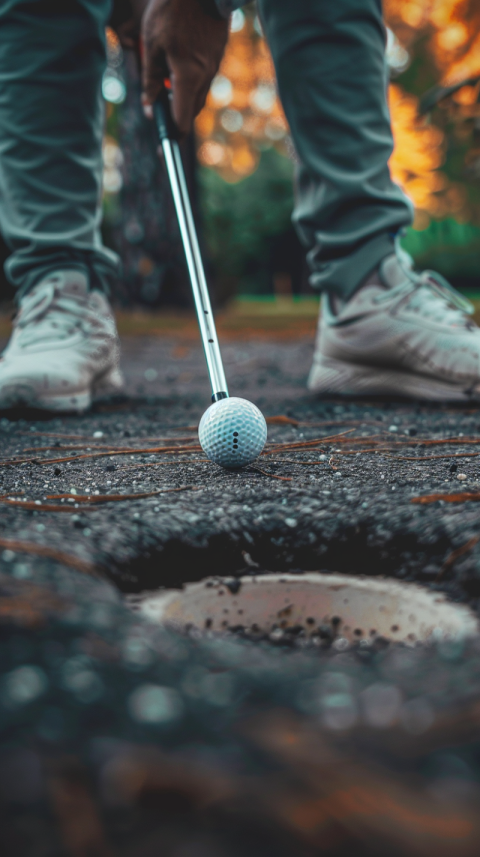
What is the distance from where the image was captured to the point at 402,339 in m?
2.46

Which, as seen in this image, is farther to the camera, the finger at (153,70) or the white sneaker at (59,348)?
the white sneaker at (59,348)

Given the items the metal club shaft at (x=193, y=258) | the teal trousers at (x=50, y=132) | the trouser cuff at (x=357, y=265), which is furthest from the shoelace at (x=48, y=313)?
the trouser cuff at (x=357, y=265)

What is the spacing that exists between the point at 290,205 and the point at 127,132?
837cm

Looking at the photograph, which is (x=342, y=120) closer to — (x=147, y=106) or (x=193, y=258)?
(x=147, y=106)

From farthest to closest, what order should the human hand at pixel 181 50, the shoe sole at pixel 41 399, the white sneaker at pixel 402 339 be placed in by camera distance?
the white sneaker at pixel 402 339 → the shoe sole at pixel 41 399 → the human hand at pixel 181 50

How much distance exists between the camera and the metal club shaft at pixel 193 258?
71.4 inches

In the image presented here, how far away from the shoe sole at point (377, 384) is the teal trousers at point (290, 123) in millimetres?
303

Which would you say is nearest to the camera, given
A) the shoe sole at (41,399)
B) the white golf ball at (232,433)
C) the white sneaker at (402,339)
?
the white golf ball at (232,433)

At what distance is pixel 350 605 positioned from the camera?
114 centimetres

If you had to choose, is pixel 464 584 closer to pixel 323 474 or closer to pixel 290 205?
pixel 323 474

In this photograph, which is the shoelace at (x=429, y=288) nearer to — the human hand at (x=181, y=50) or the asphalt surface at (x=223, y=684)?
the human hand at (x=181, y=50)

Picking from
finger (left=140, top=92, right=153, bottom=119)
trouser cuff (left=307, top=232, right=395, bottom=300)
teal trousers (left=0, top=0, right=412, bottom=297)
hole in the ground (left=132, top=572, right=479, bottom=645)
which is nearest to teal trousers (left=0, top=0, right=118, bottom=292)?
teal trousers (left=0, top=0, right=412, bottom=297)

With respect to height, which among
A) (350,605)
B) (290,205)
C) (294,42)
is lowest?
(290,205)

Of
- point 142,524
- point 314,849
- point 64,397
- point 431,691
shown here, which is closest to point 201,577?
point 142,524
